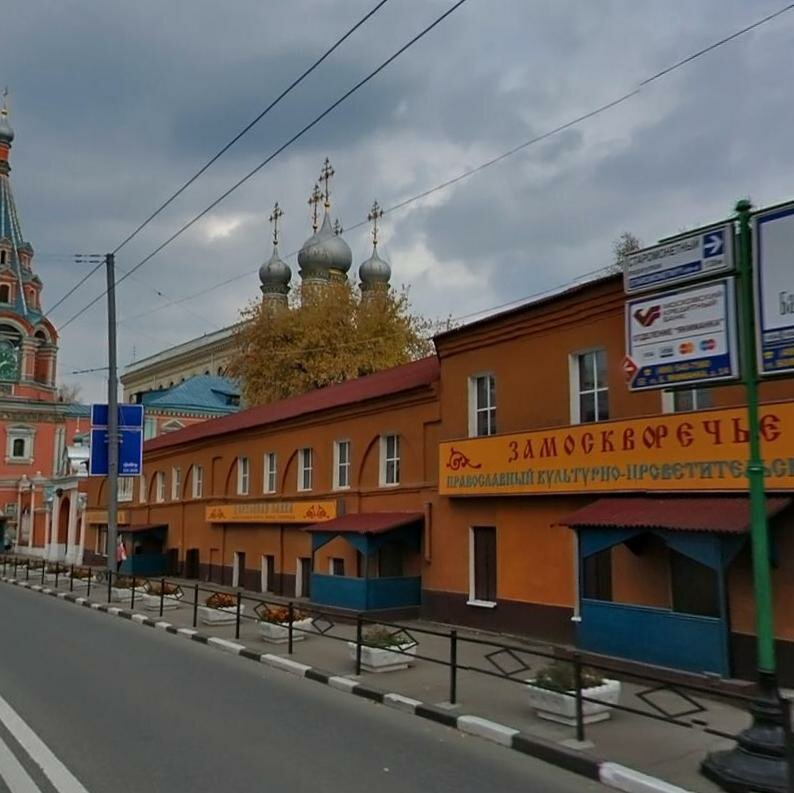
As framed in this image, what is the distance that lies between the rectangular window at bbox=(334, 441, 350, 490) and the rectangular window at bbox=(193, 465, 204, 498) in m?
10.2

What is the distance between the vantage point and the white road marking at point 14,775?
6.46m

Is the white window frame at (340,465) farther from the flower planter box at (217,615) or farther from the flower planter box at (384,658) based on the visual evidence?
the flower planter box at (384,658)

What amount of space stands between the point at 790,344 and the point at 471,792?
4.77 m

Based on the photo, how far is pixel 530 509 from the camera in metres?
15.1

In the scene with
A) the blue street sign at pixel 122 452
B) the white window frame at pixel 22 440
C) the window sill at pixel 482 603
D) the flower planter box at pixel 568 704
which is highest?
the white window frame at pixel 22 440

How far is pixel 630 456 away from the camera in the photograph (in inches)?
506

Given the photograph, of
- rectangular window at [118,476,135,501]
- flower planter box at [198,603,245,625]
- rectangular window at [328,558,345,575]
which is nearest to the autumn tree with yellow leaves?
rectangular window at [118,476,135,501]

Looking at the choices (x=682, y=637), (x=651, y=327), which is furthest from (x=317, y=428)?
(x=651, y=327)

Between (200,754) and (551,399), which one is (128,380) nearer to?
(551,399)

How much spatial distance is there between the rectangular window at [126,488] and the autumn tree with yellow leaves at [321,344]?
7774 mm

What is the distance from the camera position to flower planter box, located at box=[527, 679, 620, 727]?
8.54m

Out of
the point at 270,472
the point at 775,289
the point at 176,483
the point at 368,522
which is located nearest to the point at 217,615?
the point at 368,522

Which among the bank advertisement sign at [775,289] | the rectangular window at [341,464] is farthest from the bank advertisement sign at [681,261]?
the rectangular window at [341,464]

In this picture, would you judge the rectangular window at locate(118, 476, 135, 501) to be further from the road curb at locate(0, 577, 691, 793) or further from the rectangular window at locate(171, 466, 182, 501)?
the road curb at locate(0, 577, 691, 793)
